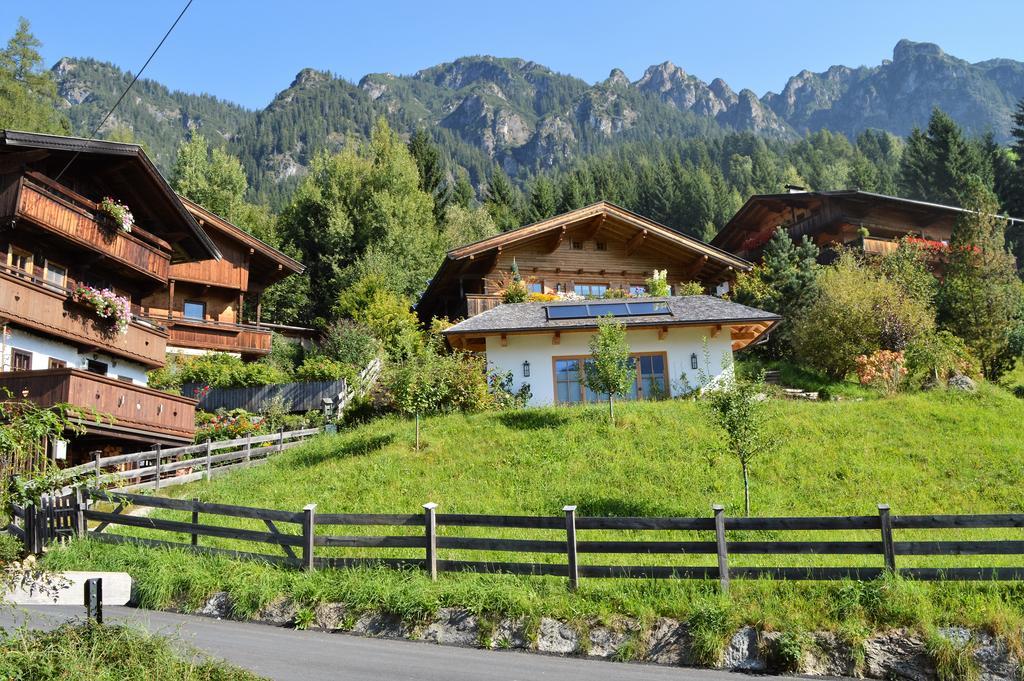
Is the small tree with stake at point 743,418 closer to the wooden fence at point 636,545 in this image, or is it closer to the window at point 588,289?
the wooden fence at point 636,545

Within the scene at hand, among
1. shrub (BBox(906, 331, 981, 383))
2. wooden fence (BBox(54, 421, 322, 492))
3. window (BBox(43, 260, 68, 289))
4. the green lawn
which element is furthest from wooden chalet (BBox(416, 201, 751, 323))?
window (BBox(43, 260, 68, 289))

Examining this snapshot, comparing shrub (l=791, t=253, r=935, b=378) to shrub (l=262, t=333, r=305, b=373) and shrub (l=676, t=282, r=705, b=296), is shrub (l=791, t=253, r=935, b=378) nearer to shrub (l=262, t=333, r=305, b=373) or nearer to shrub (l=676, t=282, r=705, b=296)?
shrub (l=676, t=282, r=705, b=296)

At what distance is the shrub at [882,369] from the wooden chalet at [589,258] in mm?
10477

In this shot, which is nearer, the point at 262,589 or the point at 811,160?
the point at 262,589

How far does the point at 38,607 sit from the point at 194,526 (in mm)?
2515

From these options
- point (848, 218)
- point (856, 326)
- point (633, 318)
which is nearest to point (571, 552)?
point (633, 318)

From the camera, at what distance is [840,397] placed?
86.9ft

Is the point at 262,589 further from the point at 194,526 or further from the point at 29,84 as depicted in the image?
the point at 29,84

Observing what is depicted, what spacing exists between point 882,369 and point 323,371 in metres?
21.0

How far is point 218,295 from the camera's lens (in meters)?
40.1

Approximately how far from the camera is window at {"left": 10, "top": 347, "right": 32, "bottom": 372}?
69.2 ft

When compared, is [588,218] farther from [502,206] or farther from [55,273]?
[502,206]

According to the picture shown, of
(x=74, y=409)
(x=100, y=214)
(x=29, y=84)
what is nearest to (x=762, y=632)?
(x=74, y=409)

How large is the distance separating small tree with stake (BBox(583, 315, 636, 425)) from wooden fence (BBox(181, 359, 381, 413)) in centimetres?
1049
